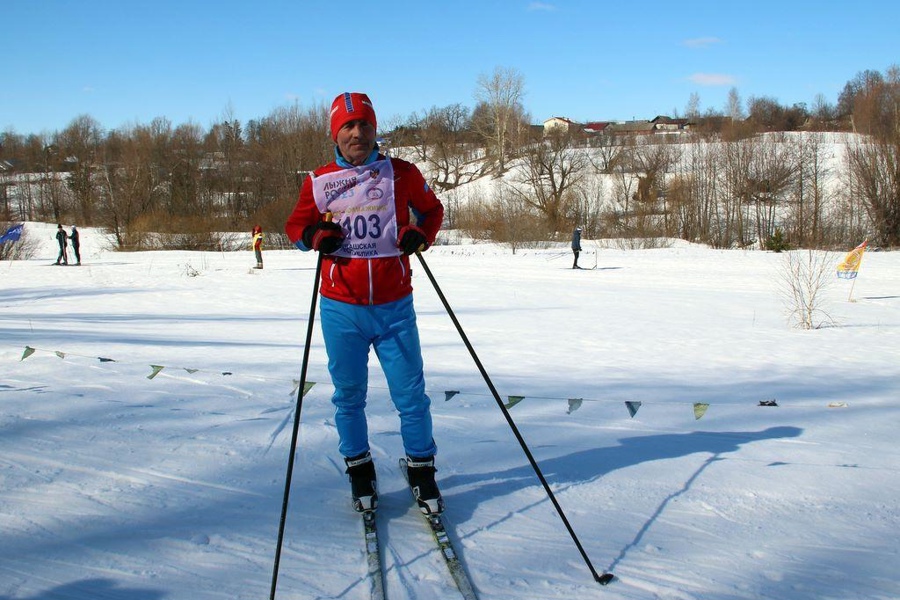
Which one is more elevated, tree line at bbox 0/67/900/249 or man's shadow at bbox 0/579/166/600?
tree line at bbox 0/67/900/249

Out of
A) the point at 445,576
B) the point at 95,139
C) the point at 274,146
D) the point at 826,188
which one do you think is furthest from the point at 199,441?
the point at 95,139

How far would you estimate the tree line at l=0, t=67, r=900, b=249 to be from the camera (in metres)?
38.7

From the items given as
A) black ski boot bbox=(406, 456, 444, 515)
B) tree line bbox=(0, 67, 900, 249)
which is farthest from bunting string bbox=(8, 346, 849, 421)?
tree line bbox=(0, 67, 900, 249)

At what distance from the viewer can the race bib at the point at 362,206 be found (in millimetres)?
3035

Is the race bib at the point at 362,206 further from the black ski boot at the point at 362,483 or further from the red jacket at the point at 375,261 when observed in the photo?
the black ski boot at the point at 362,483

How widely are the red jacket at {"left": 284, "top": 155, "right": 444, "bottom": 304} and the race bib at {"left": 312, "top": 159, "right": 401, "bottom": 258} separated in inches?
1.5

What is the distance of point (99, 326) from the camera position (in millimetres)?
10250

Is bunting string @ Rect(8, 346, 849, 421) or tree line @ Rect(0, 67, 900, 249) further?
tree line @ Rect(0, 67, 900, 249)

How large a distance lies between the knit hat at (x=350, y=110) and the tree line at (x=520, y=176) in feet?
117

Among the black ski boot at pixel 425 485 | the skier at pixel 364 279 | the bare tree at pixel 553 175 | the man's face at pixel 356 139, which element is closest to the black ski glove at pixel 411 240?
the skier at pixel 364 279

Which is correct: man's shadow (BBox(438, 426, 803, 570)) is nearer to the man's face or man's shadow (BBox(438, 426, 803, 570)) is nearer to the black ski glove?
the black ski glove

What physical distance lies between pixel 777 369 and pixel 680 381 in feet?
6.33

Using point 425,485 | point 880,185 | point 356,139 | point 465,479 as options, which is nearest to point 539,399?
point 465,479

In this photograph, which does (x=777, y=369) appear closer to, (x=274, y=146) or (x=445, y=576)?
(x=445, y=576)
